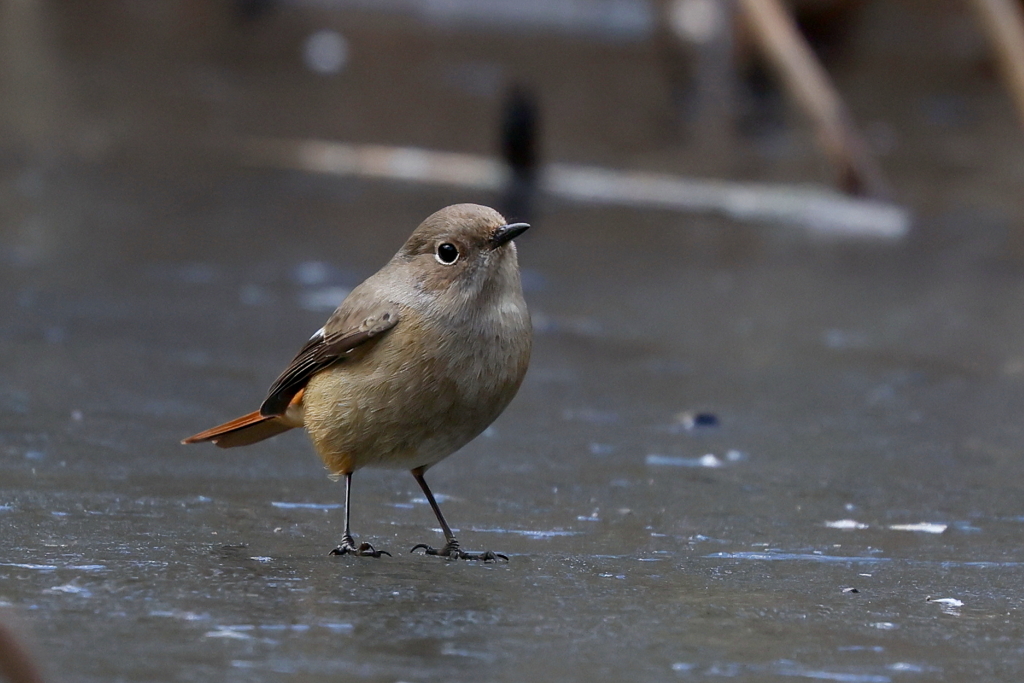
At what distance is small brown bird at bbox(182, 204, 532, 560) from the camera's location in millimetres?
3975

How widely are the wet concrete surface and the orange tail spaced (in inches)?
5.8

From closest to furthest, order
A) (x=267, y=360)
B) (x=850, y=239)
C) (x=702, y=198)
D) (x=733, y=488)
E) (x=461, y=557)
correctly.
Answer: (x=461, y=557), (x=733, y=488), (x=267, y=360), (x=850, y=239), (x=702, y=198)

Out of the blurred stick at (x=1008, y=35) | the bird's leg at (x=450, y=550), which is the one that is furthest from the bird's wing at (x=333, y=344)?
the blurred stick at (x=1008, y=35)

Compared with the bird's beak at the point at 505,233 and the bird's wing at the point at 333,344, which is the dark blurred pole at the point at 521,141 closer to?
the bird's wing at the point at 333,344

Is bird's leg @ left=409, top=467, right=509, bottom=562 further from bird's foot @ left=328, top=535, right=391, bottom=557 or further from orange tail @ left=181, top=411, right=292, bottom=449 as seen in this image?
orange tail @ left=181, top=411, right=292, bottom=449

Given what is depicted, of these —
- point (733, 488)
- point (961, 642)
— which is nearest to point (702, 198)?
point (733, 488)

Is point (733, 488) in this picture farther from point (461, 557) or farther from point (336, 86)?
point (336, 86)

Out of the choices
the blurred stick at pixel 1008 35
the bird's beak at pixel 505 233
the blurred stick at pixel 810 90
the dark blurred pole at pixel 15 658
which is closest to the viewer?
the dark blurred pole at pixel 15 658

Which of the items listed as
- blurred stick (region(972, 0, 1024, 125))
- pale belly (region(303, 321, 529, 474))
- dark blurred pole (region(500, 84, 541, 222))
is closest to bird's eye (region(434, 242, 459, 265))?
pale belly (region(303, 321, 529, 474))

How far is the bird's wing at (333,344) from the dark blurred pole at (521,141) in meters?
6.12

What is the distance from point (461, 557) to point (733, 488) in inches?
49.4

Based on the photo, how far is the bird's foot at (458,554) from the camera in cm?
397

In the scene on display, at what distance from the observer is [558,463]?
16.9 ft

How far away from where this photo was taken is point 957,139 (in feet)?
43.0
